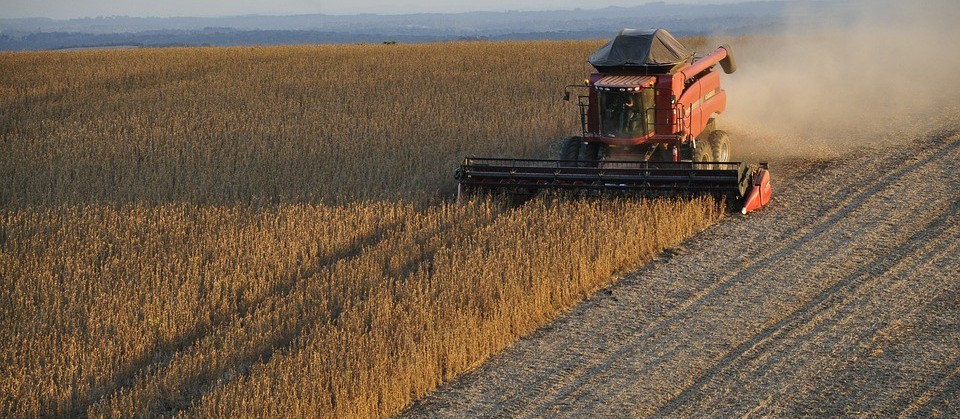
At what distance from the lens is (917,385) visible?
6871 millimetres

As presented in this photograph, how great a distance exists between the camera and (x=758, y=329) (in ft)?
26.2

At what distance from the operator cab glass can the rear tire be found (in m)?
1.17

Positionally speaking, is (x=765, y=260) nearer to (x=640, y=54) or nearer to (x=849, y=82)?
(x=640, y=54)

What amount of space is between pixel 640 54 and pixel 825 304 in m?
4.68

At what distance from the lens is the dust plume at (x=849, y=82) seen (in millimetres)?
15562

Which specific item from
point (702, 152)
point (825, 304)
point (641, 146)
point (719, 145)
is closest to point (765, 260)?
point (825, 304)

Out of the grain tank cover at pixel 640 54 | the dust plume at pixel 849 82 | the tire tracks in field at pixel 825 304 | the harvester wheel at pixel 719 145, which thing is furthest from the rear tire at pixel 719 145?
the tire tracks in field at pixel 825 304

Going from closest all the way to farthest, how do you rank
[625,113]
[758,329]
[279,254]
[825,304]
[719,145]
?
[758,329], [825,304], [279,254], [625,113], [719,145]

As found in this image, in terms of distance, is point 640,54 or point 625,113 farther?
point 640,54

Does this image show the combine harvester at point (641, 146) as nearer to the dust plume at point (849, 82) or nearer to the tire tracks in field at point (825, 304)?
the tire tracks in field at point (825, 304)

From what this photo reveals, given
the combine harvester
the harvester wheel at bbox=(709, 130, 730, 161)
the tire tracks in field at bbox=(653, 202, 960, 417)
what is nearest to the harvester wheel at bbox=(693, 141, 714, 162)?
the combine harvester

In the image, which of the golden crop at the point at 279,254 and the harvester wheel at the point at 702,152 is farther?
the harvester wheel at the point at 702,152

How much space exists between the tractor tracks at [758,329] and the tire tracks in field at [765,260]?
0.02m

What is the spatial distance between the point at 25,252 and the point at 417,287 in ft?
13.1
